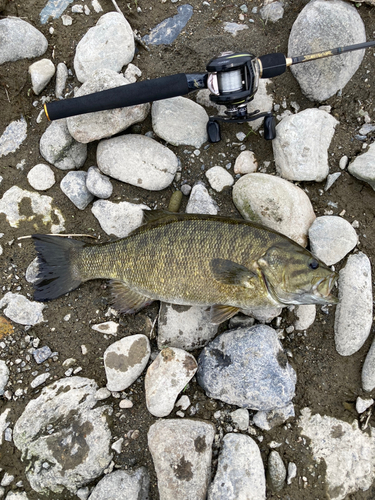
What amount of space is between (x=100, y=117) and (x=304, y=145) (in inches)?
90.2

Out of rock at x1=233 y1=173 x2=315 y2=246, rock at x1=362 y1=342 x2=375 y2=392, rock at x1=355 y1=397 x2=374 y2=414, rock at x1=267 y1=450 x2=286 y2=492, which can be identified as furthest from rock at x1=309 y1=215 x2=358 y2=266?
rock at x1=267 y1=450 x2=286 y2=492

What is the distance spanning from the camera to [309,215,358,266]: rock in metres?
3.61

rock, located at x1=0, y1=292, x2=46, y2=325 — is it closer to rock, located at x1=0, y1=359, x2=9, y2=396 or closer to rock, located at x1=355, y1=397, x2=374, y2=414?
rock, located at x1=0, y1=359, x2=9, y2=396

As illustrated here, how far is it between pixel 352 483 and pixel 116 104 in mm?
4616

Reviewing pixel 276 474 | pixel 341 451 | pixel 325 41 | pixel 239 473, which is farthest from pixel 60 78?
pixel 341 451

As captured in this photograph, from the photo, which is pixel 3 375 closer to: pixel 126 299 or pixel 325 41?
pixel 126 299

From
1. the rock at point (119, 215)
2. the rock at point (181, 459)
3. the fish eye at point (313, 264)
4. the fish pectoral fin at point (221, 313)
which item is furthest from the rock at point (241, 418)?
the rock at point (119, 215)

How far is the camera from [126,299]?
374 cm

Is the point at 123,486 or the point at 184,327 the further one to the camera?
the point at 184,327

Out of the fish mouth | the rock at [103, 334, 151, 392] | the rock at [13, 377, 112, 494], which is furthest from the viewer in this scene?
the rock at [103, 334, 151, 392]

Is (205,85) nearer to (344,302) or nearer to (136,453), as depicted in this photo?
(344,302)

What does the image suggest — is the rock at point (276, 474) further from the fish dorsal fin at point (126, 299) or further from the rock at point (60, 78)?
the rock at point (60, 78)

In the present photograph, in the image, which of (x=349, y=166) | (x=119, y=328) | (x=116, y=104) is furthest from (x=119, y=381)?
(x=349, y=166)

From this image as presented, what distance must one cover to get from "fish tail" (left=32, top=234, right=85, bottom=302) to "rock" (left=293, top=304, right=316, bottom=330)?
2443 mm
